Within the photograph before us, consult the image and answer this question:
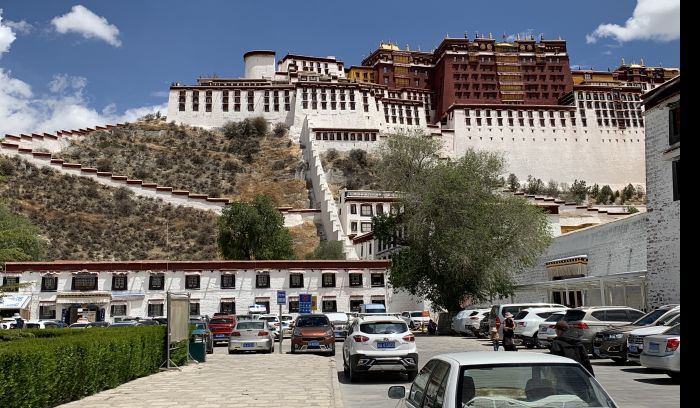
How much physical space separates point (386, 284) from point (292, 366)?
96.7 feet

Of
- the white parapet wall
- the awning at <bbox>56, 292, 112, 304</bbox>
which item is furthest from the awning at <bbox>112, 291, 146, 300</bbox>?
the white parapet wall

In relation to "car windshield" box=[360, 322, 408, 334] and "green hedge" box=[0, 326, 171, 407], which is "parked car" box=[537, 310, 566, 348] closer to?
"car windshield" box=[360, 322, 408, 334]

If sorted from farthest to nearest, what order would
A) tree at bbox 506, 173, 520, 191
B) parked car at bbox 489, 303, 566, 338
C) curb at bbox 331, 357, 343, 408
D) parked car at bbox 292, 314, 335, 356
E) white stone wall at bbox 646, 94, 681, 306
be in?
tree at bbox 506, 173, 520, 191, white stone wall at bbox 646, 94, 681, 306, parked car at bbox 489, 303, 566, 338, parked car at bbox 292, 314, 335, 356, curb at bbox 331, 357, 343, 408

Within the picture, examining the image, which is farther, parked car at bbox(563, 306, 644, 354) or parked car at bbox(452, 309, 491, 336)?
parked car at bbox(452, 309, 491, 336)

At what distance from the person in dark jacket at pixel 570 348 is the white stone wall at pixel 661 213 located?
2110 cm

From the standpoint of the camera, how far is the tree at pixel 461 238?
39219mm

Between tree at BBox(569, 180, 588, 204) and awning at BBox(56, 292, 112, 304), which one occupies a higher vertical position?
tree at BBox(569, 180, 588, 204)

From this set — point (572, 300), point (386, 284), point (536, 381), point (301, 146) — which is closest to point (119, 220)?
point (301, 146)

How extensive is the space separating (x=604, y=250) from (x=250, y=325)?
2107 cm

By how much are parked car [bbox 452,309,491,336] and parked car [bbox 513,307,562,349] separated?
712 centimetres

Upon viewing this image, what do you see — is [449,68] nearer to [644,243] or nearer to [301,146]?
[301,146]

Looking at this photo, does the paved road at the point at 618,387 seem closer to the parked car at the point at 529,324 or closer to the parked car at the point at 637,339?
the parked car at the point at 637,339

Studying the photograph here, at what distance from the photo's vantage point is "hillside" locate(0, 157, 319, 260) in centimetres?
6938

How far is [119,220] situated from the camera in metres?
76.2
